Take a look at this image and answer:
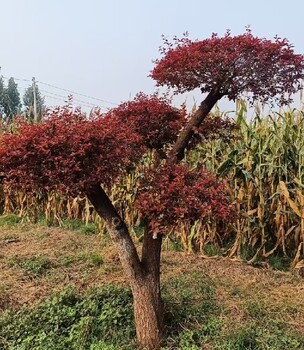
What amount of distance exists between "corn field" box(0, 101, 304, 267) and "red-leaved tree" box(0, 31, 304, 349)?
1.17 metres

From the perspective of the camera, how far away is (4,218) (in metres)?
6.61

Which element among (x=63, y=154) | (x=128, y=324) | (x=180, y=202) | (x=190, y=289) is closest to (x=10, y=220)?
(x=190, y=289)

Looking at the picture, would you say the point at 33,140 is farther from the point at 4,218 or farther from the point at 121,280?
the point at 4,218

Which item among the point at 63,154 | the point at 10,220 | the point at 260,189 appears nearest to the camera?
the point at 63,154

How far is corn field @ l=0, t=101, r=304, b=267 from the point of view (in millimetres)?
4191

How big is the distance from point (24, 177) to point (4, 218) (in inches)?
177

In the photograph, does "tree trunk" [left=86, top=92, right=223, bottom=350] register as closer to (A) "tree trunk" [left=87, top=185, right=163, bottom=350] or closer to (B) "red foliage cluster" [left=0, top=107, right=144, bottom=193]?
(A) "tree trunk" [left=87, top=185, right=163, bottom=350]

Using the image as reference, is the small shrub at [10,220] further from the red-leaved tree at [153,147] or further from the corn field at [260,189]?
the red-leaved tree at [153,147]

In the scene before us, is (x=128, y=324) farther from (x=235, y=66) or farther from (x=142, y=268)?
(x=235, y=66)

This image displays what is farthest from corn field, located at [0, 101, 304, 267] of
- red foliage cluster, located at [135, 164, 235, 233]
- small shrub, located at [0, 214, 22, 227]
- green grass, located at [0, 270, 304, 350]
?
small shrub, located at [0, 214, 22, 227]

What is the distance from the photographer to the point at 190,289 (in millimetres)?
3492

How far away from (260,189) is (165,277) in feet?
4.12

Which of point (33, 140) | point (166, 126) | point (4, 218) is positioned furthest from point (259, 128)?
point (4, 218)

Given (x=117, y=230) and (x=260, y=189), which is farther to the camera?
(x=260, y=189)
